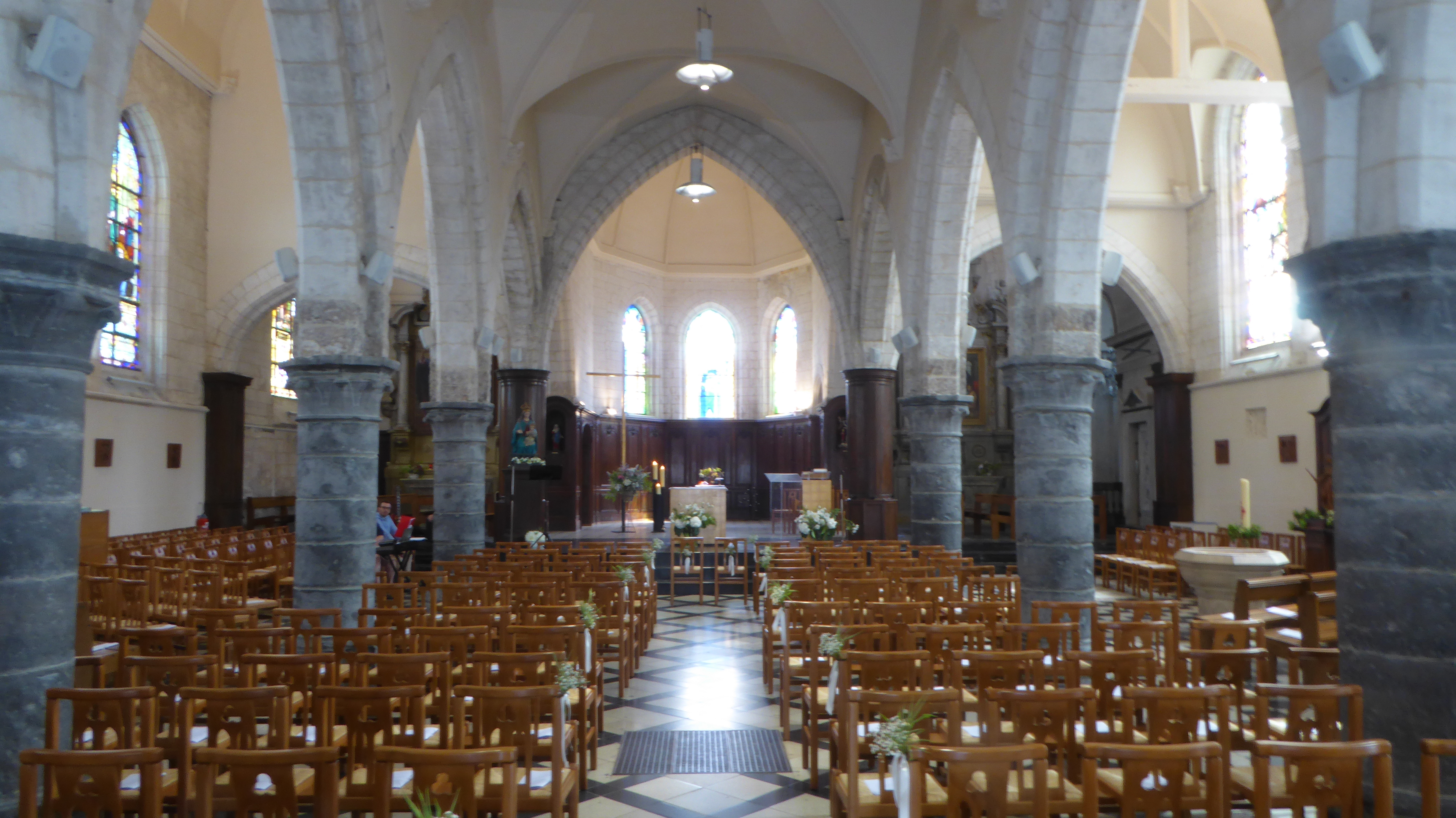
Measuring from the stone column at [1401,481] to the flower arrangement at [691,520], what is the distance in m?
10.3

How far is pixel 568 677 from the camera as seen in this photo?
4.50 m

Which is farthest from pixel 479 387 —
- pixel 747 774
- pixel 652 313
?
pixel 652 313

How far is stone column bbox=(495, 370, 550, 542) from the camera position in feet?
53.3

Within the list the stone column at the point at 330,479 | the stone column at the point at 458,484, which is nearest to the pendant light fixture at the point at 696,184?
the stone column at the point at 458,484

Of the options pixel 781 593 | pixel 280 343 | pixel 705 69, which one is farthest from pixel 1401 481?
pixel 280 343

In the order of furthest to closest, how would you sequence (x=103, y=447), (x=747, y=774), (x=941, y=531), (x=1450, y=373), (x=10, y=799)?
(x=103, y=447) < (x=941, y=531) < (x=747, y=774) < (x=10, y=799) < (x=1450, y=373)

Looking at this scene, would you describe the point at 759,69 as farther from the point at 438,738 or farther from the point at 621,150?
the point at 438,738

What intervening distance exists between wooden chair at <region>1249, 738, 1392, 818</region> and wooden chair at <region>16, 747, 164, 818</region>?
3.14m

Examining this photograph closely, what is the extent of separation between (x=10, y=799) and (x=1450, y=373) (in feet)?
20.3

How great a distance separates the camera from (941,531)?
40.8 ft

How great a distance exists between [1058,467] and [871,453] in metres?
7.39

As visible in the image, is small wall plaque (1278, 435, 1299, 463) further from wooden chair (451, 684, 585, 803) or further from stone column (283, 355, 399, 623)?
wooden chair (451, 684, 585, 803)

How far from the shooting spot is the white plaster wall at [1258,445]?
14.0 metres

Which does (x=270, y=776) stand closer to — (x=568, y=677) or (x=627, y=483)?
(x=568, y=677)
